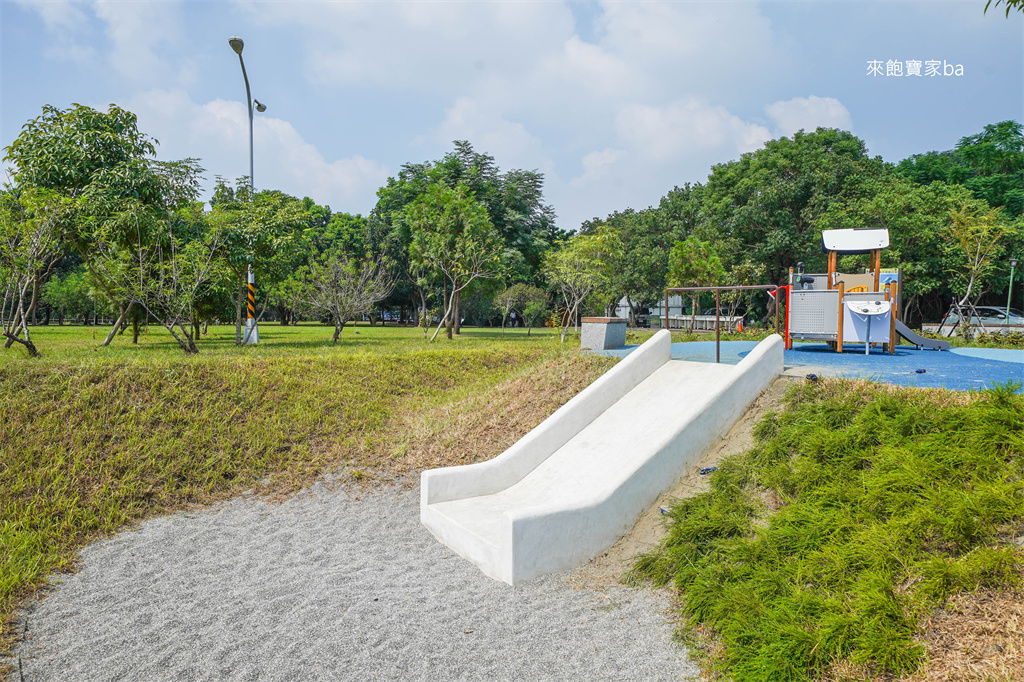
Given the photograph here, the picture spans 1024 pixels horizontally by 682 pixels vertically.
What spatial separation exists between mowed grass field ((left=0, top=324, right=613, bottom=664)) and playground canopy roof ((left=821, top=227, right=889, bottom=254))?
17.7 feet

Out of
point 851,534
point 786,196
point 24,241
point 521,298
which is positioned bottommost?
point 851,534

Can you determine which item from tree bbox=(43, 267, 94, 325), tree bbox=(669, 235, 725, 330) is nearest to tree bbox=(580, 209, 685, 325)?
tree bbox=(669, 235, 725, 330)

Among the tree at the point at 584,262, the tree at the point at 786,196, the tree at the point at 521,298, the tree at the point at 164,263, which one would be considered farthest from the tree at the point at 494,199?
the tree at the point at 164,263

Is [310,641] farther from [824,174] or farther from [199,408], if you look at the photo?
[824,174]

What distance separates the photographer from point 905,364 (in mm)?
8453

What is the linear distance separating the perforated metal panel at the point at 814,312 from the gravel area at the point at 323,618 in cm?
749

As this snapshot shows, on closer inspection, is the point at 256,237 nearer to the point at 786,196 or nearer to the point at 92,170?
the point at 92,170

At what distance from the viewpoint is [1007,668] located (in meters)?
2.93

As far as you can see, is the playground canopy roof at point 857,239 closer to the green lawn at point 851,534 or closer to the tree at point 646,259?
the green lawn at point 851,534

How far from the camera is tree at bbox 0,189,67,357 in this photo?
423 inches

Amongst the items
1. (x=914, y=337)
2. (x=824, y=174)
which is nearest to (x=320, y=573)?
(x=914, y=337)

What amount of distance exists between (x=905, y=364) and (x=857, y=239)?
3239mm

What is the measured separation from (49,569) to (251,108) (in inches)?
599

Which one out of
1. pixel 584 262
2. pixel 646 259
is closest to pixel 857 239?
pixel 584 262
